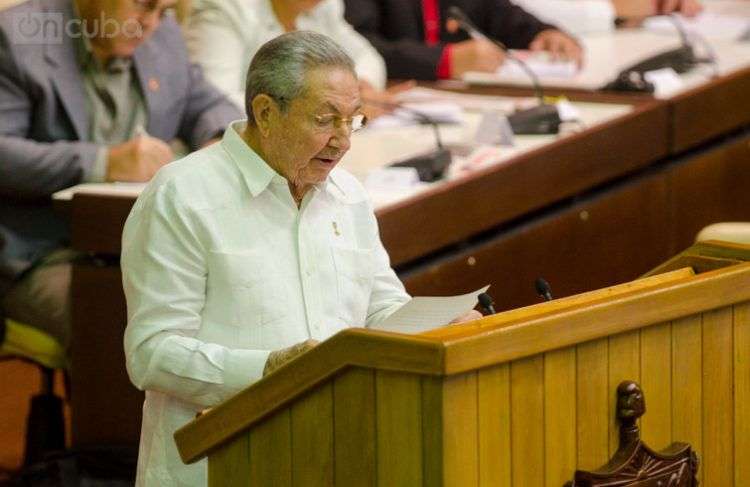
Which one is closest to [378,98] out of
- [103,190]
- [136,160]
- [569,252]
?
[569,252]

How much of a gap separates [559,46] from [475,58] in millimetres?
513

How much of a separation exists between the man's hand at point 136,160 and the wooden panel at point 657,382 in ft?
6.49

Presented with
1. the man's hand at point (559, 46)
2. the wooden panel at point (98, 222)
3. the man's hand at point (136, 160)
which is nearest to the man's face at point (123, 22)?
the man's hand at point (136, 160)

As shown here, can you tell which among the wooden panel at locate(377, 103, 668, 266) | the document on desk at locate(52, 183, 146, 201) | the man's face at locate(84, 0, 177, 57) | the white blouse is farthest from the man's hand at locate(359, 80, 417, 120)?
the document on desk at locate(52, 183, 146, 201)

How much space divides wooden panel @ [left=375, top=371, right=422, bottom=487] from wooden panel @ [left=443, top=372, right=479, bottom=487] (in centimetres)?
4

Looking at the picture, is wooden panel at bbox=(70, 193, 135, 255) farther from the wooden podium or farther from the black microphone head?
the wooden podium

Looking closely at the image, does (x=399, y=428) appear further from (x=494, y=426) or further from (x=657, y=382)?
(x=657, y=382)

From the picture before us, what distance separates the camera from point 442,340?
192 cm

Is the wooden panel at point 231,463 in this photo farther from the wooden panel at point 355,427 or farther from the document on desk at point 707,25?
the document on desk at point 707,25

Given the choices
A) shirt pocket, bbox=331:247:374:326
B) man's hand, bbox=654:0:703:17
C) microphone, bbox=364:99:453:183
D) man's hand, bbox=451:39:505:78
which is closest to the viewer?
shirt pocket, bbox=331:247:374:326

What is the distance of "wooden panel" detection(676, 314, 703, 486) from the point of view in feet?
7.23

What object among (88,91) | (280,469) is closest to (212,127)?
(88,91)

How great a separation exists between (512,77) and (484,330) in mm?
4145

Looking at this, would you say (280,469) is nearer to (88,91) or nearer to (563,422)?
(563,422)
